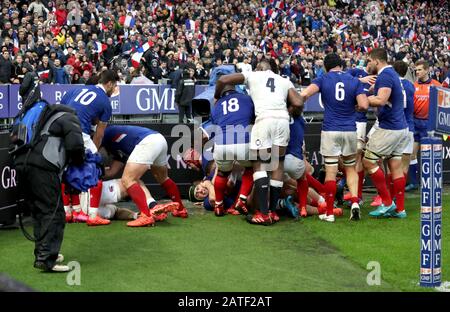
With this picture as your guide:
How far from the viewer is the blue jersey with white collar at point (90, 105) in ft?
33.7

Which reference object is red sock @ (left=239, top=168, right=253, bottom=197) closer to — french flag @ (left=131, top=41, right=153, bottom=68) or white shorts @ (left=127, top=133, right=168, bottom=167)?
white shorts @ (left=127, top=133, right=168, bottom=167)

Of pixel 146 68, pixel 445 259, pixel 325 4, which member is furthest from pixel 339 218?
pixel 325 4

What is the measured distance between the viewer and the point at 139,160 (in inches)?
416

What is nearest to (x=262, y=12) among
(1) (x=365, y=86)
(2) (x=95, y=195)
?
(1) (x=365, y=86)

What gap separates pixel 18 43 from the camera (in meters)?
24.1

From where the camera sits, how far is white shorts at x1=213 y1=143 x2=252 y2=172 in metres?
10.8

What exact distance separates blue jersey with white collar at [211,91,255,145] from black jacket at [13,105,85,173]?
114 inches

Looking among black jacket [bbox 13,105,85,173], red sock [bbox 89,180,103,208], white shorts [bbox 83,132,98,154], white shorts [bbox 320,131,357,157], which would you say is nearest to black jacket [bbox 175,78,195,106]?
white shorts [bbox 320,131,357,157]

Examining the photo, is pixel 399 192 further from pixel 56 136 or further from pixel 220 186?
pixel 56 136

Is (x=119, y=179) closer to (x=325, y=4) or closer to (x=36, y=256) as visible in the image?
(x=36, y=256)

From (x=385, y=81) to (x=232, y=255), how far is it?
3406 millimetres

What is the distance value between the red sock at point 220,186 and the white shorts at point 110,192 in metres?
1.25
